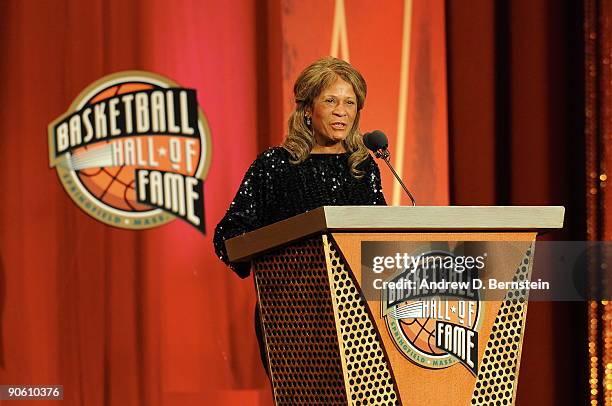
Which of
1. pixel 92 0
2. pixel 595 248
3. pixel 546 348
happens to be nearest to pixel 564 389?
pixel 546 348

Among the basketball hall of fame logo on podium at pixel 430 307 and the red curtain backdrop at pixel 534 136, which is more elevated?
the red curtain backdrop at pixel 534 136

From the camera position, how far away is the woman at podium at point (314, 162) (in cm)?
217

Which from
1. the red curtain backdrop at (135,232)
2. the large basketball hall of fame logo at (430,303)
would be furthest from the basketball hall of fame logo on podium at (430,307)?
the red curtain backdrop at (135,232)

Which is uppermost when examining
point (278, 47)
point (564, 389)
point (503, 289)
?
point (278, 47)

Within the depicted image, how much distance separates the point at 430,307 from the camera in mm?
1696

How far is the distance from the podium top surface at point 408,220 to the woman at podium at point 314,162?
0.41m

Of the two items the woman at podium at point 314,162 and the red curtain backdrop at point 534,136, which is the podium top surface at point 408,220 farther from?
the red curtain backdrop at point 534,136

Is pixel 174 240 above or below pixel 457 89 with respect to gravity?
below

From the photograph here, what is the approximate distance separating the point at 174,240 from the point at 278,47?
731 millimetres

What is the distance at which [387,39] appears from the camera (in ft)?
11.2

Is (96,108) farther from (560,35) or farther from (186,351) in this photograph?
(560,35)

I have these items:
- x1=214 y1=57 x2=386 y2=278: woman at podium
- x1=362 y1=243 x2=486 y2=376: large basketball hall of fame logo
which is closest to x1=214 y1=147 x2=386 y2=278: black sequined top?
x1=214 y1=57 x2=386 y2=278: woman at podium

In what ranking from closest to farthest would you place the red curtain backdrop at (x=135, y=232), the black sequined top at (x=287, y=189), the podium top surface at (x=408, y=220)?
the podium top surface at (x=408, y=220) < the black sequined top at (x=287, y=189) < the red curtain backdrop at (x=135, y=232)

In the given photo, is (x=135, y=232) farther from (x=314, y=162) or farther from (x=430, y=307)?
(x=430, y=307)
